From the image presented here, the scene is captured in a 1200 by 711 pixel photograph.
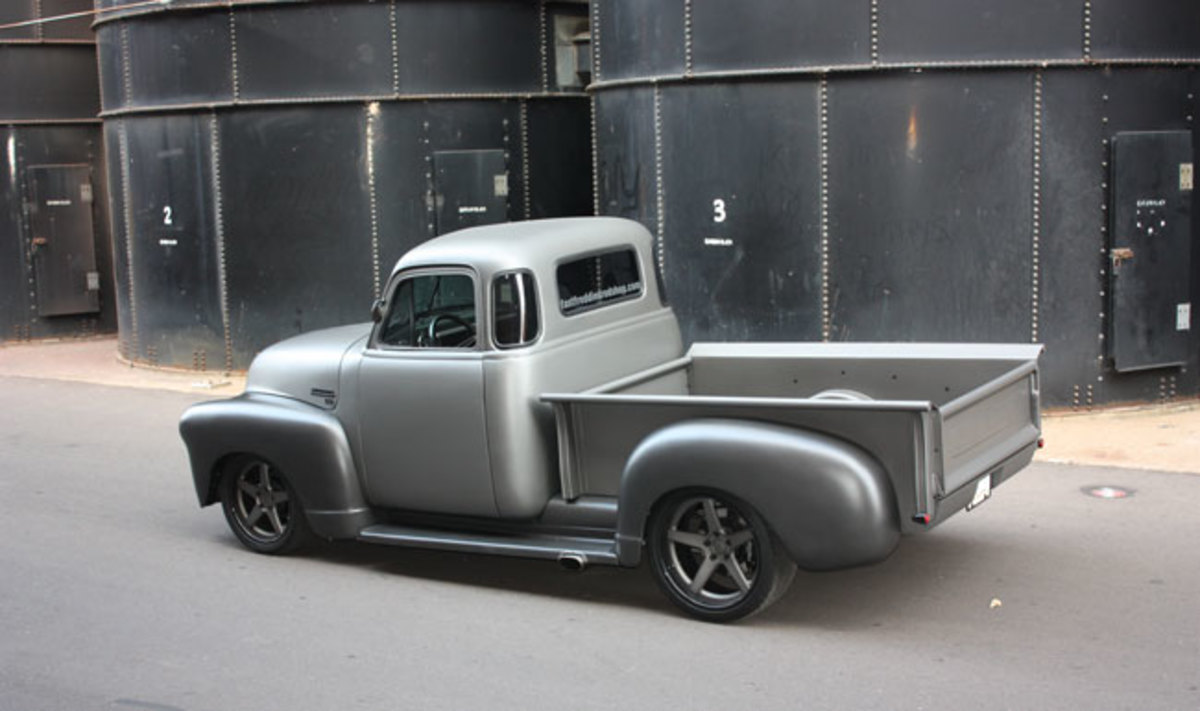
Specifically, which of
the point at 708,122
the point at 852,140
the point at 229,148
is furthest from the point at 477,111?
the point at 852,140

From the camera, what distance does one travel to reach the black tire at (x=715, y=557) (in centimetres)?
656

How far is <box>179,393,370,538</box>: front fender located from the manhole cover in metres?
4.57

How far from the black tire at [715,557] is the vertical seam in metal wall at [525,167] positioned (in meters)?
8.58

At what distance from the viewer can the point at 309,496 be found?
7.91 m

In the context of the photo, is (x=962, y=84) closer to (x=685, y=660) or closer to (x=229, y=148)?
(x=685, y=660)

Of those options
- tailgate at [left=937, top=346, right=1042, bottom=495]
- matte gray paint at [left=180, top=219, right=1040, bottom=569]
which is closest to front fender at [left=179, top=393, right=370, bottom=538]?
matte gray paint at [left=180, top=219, right=1040, bottom=569]

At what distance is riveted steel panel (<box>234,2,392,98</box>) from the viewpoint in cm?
1447

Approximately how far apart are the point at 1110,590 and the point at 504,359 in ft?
10.5

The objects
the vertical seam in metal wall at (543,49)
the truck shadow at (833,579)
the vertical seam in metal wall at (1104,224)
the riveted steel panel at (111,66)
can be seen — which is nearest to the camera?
the truck shadow at (833,579)

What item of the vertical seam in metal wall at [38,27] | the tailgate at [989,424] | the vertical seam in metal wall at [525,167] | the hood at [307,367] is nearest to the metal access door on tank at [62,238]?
the vertical seam in metal wall at [38,27]

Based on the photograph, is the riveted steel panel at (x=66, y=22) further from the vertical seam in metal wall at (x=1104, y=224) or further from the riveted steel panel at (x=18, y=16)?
the vertical seam in metal wall at (x=1104, y=224)

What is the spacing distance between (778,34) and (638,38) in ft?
4.52

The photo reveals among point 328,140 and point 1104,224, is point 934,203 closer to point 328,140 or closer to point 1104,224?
point 1104,224

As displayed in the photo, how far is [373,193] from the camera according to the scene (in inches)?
575
